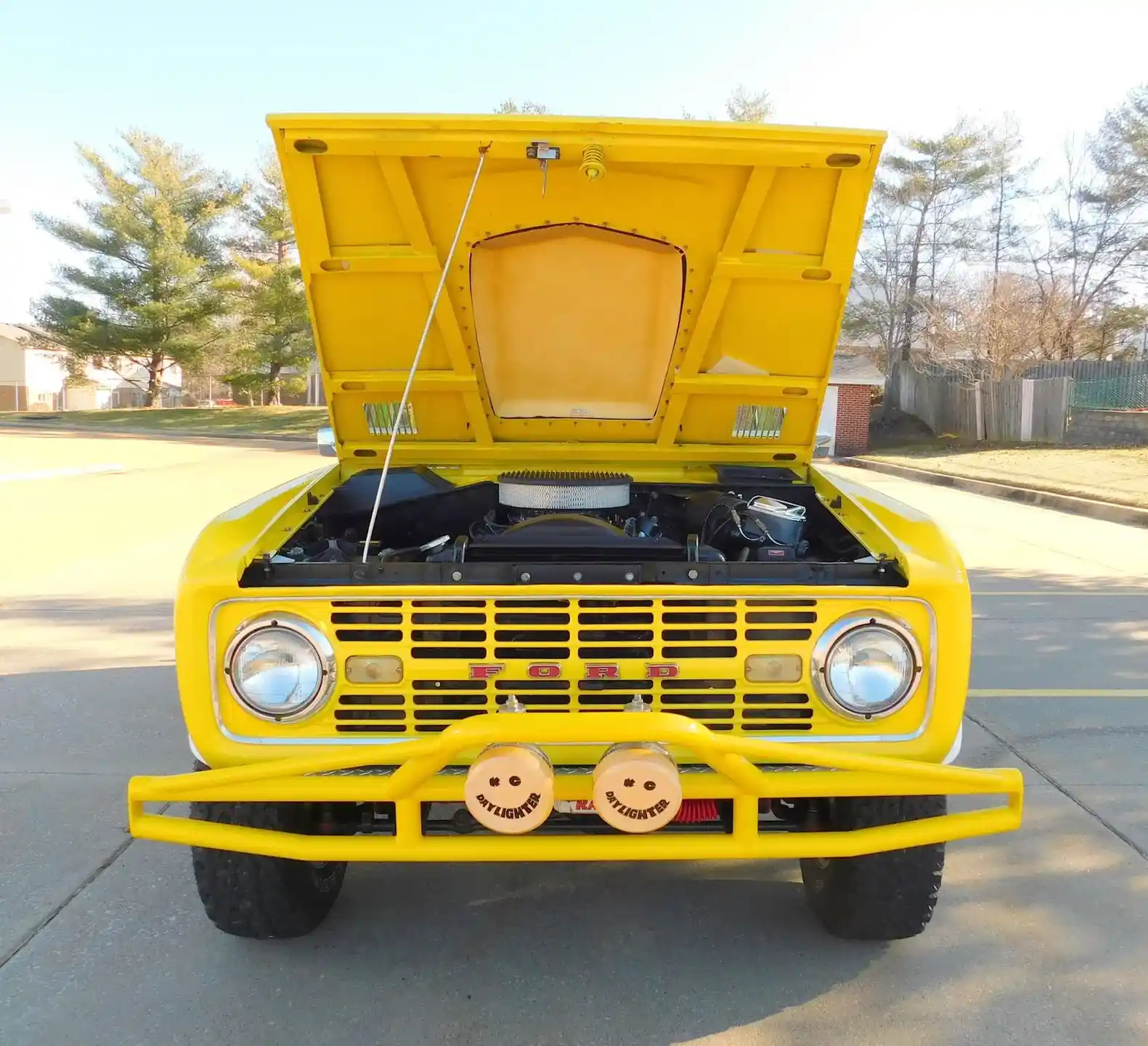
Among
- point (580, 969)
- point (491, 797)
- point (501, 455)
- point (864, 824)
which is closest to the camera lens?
point (491, 797)

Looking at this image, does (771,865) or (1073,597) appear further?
(1073,597)

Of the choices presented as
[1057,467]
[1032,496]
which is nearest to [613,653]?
[1032,496]

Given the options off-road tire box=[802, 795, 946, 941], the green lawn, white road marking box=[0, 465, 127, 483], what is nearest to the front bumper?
off-road tire box=[802, 795, 946, 941]

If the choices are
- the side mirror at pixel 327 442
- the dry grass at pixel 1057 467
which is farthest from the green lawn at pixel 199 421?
the side mirror at pixel 327 442

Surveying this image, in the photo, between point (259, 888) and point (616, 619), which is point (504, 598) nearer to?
point (616, 619)

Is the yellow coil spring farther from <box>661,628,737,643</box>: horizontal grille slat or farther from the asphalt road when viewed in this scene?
the asphalt road

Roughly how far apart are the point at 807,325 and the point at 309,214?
1724 mm

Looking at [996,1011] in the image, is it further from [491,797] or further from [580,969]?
[491,797]

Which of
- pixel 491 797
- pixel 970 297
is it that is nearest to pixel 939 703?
pixel 491 797

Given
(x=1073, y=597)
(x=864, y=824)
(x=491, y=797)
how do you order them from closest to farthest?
1. (x=491, y=797)
2. (x=864, y=824)
3. (x=1073, y=597)

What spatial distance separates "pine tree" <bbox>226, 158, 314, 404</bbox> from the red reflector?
38.1 metres

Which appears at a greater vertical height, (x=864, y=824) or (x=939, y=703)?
(x=939, y=703)

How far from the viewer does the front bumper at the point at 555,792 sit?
194cm

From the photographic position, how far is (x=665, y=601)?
2107mm
